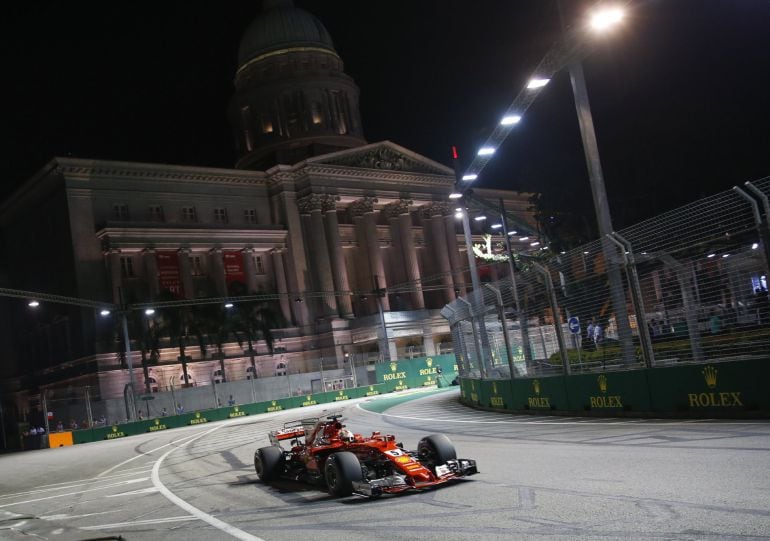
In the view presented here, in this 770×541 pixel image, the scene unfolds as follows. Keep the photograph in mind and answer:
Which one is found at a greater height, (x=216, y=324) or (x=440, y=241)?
(x=440, y=241)

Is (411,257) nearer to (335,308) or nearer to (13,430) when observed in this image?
(335,308)

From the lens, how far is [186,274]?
7425cm

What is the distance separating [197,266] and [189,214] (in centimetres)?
508

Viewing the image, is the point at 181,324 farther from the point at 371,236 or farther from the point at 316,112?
the point at 316,112

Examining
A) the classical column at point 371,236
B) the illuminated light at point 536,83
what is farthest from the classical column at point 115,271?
the illuminated light at point 536,83

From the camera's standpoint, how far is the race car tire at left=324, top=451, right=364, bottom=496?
10.7m

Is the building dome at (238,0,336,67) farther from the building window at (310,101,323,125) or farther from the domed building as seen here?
the building window at (310,101,323,125)

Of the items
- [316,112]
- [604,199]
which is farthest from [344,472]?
[316,112]

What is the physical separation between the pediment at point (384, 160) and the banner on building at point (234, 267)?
38.8 feet

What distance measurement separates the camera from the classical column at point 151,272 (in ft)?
237

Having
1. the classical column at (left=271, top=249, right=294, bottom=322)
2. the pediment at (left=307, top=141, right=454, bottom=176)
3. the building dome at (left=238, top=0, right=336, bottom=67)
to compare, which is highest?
the building dome at (left=238, top=0, right=336, bottom=67)

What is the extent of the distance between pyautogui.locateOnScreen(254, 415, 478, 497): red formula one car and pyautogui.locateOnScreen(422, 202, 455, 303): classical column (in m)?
78.4

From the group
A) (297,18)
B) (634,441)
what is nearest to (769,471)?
(634,441)

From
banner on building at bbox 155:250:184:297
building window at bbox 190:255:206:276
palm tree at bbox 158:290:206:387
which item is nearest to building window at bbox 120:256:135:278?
banner on building at bbox 155:250:184:297
